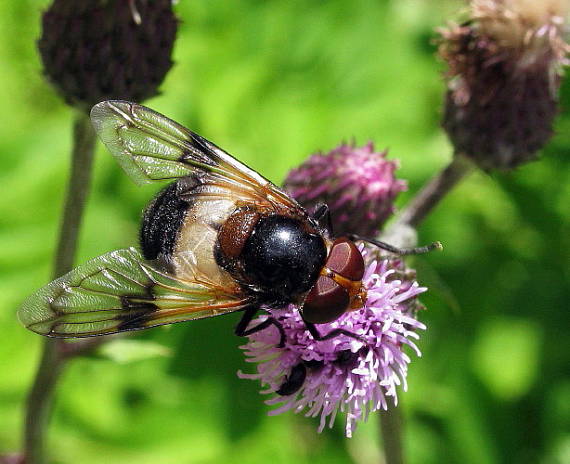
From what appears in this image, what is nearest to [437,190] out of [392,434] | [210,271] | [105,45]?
[392,434]

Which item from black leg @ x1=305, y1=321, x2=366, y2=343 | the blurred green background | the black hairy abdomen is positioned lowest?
the blurred green background

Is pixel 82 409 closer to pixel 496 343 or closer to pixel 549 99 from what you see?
pixel 496 343

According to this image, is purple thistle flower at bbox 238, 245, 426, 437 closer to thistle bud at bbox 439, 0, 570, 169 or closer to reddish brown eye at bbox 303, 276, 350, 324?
reddish brown eye at bbox 303, 276, 350, 324

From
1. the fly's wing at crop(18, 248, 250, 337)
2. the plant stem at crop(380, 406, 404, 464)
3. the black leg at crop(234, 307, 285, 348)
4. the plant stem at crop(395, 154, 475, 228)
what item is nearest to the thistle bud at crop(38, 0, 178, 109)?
the fly's wing at crop(18, 248, 250, 337)

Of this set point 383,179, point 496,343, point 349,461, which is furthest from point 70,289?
point 496,343

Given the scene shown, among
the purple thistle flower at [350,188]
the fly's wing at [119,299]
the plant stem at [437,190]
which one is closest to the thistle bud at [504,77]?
the plant stem at [437,190]

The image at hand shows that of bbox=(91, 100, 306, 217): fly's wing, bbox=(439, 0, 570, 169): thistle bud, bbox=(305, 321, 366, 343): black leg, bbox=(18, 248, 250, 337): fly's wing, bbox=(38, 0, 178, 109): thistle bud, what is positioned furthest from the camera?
bbox=(439, 0, 570, 169): thistle bud

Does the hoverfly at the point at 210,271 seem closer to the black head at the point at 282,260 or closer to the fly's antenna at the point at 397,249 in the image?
the black head at the point at 282,260
